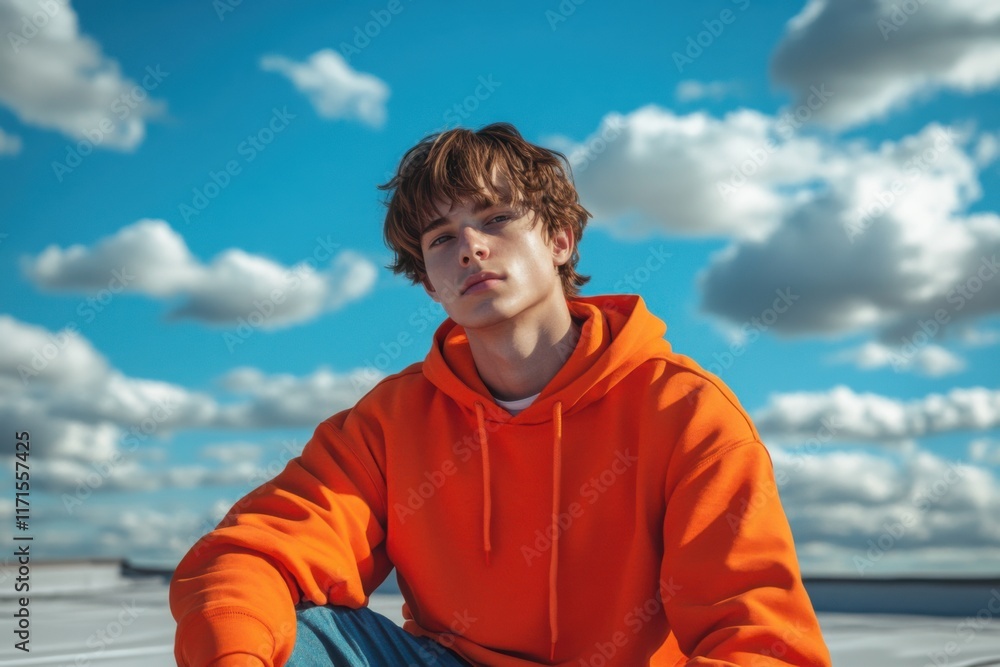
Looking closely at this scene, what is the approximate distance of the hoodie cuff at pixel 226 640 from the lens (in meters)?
1.54

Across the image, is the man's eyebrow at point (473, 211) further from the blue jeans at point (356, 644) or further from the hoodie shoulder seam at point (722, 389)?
the blue jeans at point (356, 644)

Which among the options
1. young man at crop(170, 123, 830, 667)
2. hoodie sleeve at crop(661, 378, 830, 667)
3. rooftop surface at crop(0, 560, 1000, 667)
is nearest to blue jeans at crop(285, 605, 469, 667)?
young man at crop(170, 123, 830, 667)

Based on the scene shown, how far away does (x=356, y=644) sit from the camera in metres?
1.70

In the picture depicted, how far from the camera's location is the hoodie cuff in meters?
1.54

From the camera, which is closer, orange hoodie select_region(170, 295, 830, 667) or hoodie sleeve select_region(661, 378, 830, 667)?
hoodie sleeve select_region(661, 378, 830, 667)

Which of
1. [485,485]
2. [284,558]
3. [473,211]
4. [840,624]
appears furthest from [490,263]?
[840,624]

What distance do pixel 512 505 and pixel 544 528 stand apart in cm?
8

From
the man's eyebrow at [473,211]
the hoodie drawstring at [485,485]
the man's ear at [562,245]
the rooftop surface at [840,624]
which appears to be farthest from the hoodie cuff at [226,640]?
the rooftop surface at [840,624]

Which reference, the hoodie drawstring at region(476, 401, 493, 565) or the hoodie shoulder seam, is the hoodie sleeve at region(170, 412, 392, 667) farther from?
the hoodie shoulder seam

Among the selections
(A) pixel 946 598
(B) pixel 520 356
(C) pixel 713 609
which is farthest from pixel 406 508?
(A) pixel 946 598

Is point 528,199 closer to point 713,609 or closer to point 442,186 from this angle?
point 442,186

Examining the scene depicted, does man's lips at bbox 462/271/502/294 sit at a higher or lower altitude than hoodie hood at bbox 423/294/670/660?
higher

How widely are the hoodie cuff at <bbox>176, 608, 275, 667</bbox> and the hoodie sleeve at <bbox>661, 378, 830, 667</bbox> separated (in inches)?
27.1

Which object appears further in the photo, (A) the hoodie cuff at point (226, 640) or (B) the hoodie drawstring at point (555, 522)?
(B) the hoodie drawstring at point (555, 522)
